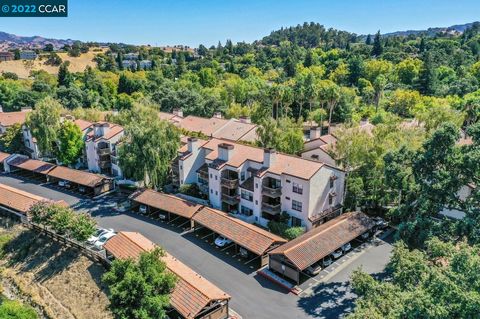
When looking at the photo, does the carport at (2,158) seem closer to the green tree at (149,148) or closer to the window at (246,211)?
the green tree at (149,148)

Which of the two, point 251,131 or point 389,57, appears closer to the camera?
point 251,131

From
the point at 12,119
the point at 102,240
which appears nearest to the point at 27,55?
the point at 12,119

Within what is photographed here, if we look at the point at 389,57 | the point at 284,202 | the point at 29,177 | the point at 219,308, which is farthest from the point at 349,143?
the point at 389,57

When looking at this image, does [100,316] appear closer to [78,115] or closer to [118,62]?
[78,115]

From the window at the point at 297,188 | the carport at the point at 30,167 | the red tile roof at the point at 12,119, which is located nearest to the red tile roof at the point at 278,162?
the window at the point at 297,188

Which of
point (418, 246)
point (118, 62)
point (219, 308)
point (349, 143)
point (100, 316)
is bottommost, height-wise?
point (100, 316)

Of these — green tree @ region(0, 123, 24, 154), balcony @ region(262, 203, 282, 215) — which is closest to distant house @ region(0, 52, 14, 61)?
green tree @ region(0, 123, 24, 154)
